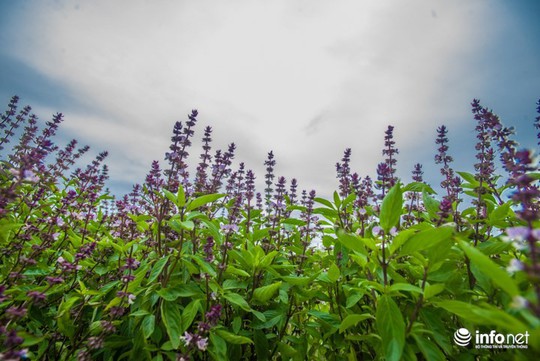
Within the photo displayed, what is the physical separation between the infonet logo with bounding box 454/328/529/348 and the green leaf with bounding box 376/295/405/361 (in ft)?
2.33

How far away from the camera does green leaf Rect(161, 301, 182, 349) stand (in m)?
2.25

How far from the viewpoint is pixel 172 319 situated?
2352 millimetres

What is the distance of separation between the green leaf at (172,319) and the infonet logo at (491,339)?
7.44 feet

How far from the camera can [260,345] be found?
2699mm

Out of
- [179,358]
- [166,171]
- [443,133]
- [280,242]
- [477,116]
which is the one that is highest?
[443,133]

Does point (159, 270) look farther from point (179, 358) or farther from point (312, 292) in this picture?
point (312, 292)

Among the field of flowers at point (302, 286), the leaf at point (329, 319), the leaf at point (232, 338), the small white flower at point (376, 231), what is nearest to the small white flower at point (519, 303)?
the field of flowers at point (302, 286)

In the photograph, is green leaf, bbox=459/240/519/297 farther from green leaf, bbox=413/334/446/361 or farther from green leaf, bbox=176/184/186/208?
green leaf, bbox=176/184/186/208

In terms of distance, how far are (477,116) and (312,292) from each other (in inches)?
143

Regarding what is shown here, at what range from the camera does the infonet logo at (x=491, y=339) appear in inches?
69.4

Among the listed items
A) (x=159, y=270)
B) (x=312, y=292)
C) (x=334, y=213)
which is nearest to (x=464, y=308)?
(x=312, y=292)

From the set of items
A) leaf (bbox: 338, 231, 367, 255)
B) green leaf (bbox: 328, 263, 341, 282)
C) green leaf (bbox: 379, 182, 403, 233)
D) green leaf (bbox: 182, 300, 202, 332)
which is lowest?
green leaf (bbox: 182, 300, 202, 332)

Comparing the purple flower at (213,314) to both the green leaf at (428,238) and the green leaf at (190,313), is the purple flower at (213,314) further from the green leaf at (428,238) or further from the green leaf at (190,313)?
the green leaf at (428,238)

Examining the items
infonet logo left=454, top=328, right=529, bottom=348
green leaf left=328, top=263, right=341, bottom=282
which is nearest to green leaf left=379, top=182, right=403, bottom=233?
green leaf left=328, top=263, right=341, bottom=282
